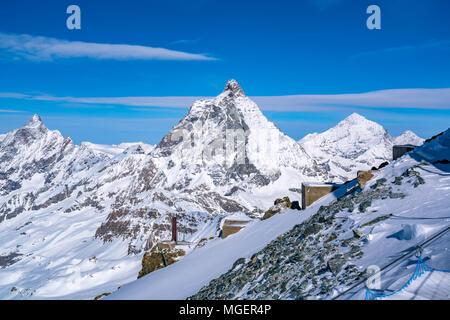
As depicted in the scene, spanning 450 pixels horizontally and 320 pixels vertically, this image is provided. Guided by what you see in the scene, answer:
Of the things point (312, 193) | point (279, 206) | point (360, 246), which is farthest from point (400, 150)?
point (360, 246)

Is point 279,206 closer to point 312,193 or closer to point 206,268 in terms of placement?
point 312,193

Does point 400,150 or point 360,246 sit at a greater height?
point 400,150

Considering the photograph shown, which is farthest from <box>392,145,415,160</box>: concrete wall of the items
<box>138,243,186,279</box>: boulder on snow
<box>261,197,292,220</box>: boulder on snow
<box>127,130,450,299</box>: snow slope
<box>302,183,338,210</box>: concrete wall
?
<box>138,243,186,279</box>: boulder on snow

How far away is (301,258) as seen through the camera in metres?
14.9

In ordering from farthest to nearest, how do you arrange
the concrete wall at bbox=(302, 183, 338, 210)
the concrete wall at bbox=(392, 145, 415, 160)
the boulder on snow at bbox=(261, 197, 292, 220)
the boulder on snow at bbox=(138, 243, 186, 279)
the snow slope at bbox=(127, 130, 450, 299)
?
the boulder on snow at bbox=(138, 243, 186, 279) → the boulder on snow at bbox=(261, 197, 292, 220) → the concrete wall at bbox=(302, 183, 338, 210) → the concrete wall at bbox=(392, 145, 415, 160) → the snow slope at bbox=(127, 130, 450, 299)

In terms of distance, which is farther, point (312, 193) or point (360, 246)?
point (312, 193)

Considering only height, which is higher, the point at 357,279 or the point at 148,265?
the point at 357,279

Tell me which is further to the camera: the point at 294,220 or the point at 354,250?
the point at 294,220

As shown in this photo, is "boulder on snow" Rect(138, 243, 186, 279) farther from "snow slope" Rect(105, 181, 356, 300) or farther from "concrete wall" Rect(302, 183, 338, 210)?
"concrete wall" Rect(302, 183, 338, 210)

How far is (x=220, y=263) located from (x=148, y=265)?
1934 centimetres

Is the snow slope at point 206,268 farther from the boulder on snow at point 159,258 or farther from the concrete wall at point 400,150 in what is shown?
the boulder on snow at point 159,258
